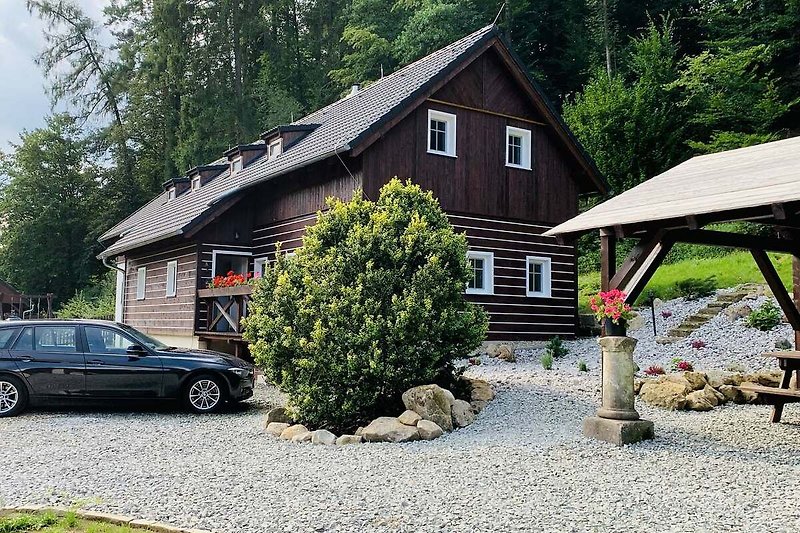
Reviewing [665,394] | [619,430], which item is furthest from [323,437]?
[665,394]

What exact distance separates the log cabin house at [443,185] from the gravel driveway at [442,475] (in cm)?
757

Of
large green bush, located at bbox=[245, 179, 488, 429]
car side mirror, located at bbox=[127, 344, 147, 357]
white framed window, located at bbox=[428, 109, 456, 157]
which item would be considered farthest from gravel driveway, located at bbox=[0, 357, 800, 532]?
white framed window, located at bbox=[428, 109, 456, 157]

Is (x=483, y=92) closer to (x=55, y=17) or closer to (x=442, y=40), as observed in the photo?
(x=442, y=40)

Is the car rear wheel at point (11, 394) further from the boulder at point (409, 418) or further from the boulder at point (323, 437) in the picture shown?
the boulder at point (409, 418)

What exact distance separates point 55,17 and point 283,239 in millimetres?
31131

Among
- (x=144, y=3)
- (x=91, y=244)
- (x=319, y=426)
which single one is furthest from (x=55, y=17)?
(x=319, y=426)

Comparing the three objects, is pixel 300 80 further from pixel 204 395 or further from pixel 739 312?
pixel 204 395

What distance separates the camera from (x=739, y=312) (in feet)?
52.4

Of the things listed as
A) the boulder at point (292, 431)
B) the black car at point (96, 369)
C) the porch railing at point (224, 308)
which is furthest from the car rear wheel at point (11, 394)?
the porch railing at point (224, 308)

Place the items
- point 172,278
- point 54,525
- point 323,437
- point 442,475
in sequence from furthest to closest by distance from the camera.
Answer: point 172,278
point 323,437
point 442,475
point 54,525

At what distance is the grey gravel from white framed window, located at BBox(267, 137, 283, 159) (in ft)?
37.1

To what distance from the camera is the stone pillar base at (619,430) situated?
7.70m

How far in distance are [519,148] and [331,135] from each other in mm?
4878

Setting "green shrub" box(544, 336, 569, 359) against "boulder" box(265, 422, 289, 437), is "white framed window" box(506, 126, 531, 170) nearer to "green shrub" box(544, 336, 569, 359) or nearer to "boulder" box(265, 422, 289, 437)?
"green shrub" box(544, 336, 569, 359)
